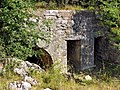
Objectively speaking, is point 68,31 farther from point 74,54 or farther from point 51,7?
point 74,54

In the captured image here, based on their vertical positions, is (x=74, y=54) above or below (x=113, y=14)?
below

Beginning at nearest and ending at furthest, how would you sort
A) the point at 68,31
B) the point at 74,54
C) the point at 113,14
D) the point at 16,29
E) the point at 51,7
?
1. the point at 16,29
2. the point at 113,14
3. the point at 68,31
4. the point at 51,7
5. the point at 74,54

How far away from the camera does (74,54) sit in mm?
11156

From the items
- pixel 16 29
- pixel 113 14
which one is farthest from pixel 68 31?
pixel 16 29

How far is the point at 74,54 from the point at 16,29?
409 centimetres

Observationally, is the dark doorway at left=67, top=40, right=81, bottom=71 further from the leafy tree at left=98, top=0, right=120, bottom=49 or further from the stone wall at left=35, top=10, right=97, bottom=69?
the leafy tree at left=98, top=0, right=120, bottom=49

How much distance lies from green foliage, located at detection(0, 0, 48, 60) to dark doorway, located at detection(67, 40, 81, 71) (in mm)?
3400

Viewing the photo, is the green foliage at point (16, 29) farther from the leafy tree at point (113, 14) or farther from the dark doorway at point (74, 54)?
the dark doorway at point (74, 54)

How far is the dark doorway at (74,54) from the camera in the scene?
1098 centimetres

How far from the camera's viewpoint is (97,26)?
1113 centimetres

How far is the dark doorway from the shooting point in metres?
11.0

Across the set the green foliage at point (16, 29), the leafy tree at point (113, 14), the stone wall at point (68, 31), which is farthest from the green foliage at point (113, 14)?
the green foliage at point (16, 29)

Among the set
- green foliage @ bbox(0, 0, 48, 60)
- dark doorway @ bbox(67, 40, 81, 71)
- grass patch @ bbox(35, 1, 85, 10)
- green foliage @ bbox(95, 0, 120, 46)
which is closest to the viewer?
green foliage @ bbox(0, 0, 48, 60)

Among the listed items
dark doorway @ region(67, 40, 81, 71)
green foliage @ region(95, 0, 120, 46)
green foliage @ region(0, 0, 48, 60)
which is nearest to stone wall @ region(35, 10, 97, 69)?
dark doorway @ region(67, 40, 81, 71)
